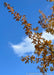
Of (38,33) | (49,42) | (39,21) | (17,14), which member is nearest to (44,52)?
(49,42)

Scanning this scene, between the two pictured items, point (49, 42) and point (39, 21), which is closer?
point (49, 42)

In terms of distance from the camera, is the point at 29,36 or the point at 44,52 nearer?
the point at 44,52

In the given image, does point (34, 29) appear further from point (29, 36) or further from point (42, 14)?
point (42, 14)

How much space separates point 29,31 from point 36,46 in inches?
34.2

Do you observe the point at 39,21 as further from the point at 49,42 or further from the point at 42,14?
the point at 49,42

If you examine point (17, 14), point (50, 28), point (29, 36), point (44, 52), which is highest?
point (17, 14)

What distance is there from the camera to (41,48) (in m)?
5.44

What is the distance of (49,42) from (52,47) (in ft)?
0.99

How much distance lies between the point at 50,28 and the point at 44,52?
1271mm

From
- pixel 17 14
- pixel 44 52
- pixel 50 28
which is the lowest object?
pixel 44 52

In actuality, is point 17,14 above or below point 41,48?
above

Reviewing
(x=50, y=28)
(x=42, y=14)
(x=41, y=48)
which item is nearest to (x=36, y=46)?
(x=41, y=48)

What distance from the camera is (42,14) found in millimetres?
5816

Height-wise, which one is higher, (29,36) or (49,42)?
(29,36)
